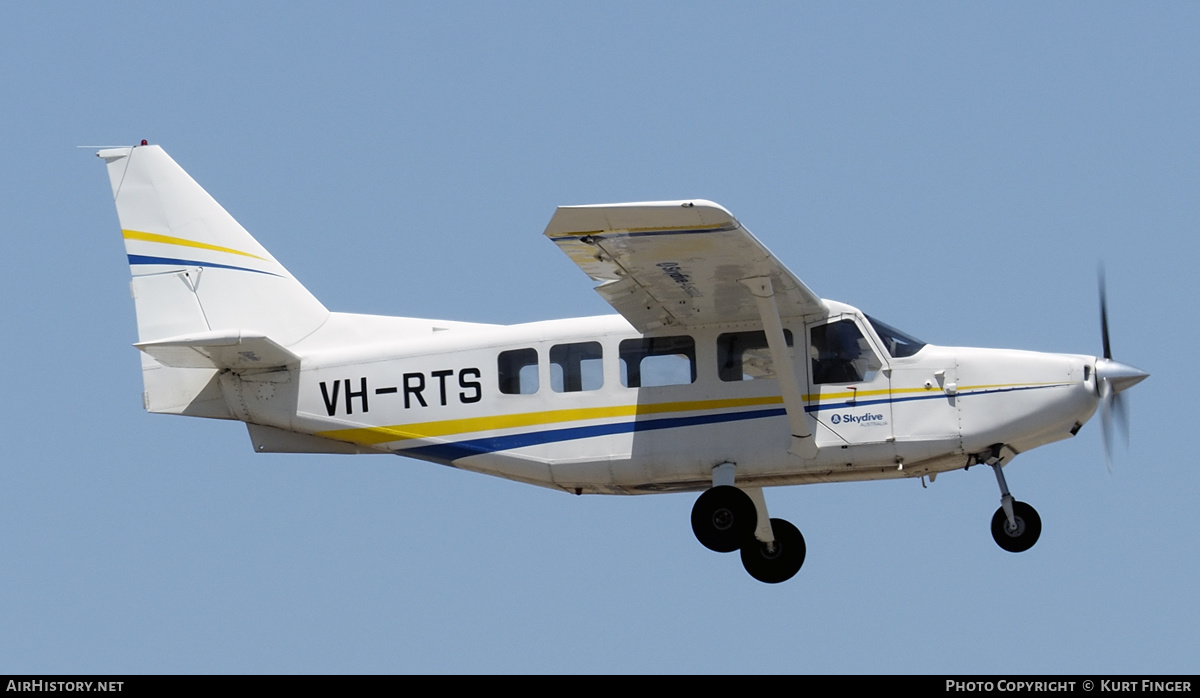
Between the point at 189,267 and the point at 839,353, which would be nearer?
the point at 839,353

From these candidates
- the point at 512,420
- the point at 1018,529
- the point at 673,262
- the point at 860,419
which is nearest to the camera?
the point at 673,262

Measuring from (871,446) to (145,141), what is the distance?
8.63 metres

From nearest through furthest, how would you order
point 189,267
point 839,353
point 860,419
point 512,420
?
point 860,419 < point 839,353 < point 512,420 < point 189,267

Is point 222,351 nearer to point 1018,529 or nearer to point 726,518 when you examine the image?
point 726,518

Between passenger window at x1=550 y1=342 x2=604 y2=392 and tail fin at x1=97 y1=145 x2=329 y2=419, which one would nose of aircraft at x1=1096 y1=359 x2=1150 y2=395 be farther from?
tail fin at x1=97 y1=145 x2=329 y2=419

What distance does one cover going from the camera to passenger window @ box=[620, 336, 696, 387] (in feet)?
58.1

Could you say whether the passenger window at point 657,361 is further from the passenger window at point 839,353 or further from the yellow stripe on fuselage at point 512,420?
the passenger window at point 839,353

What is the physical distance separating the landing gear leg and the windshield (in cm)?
168

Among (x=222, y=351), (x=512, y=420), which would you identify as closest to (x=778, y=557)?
(x=512, y=420)

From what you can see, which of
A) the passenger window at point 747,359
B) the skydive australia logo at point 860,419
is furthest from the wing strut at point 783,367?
the skydive australia logo at point 860,419

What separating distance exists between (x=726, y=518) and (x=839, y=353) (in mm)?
1944

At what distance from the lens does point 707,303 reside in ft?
56.6

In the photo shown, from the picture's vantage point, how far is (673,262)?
16406 millimetres
